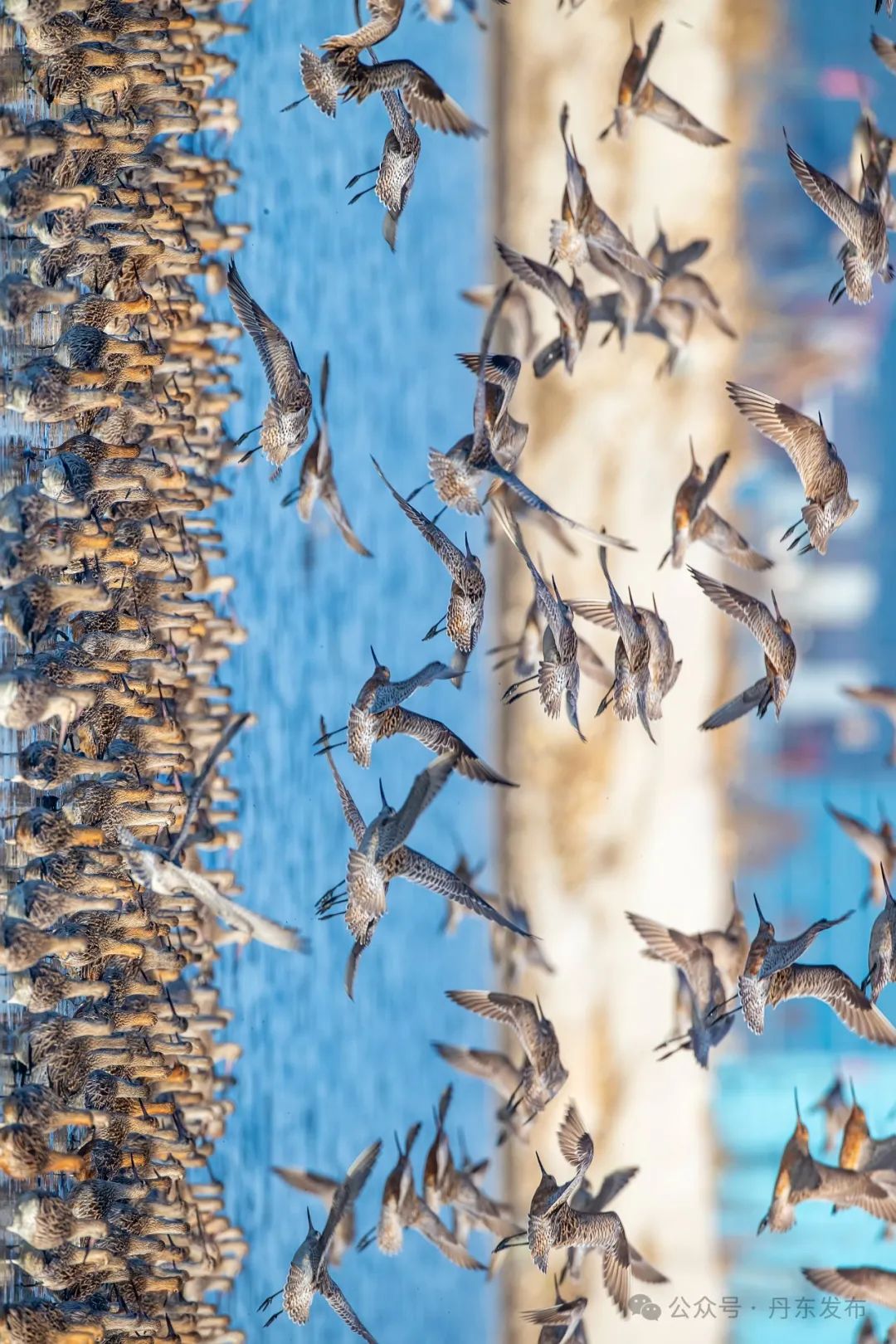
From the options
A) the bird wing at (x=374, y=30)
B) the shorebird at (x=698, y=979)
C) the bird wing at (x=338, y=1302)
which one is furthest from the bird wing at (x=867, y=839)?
the bird wing at (x=374, y=30)

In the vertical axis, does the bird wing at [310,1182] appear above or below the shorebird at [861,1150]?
below

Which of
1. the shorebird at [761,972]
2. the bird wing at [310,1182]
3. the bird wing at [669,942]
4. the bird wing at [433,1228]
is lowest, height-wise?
the bird wing at [433,1228]

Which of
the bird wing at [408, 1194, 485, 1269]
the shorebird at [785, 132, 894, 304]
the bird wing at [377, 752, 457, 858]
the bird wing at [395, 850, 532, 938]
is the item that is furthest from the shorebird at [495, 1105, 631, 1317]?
the shorebird at [785, 132, 894, 304]

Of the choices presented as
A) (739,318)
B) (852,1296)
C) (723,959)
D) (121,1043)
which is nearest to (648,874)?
(723,959)

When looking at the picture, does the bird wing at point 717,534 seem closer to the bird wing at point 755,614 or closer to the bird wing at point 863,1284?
the bird wing at point 755,614

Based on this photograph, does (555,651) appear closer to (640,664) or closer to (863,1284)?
(640,664)
